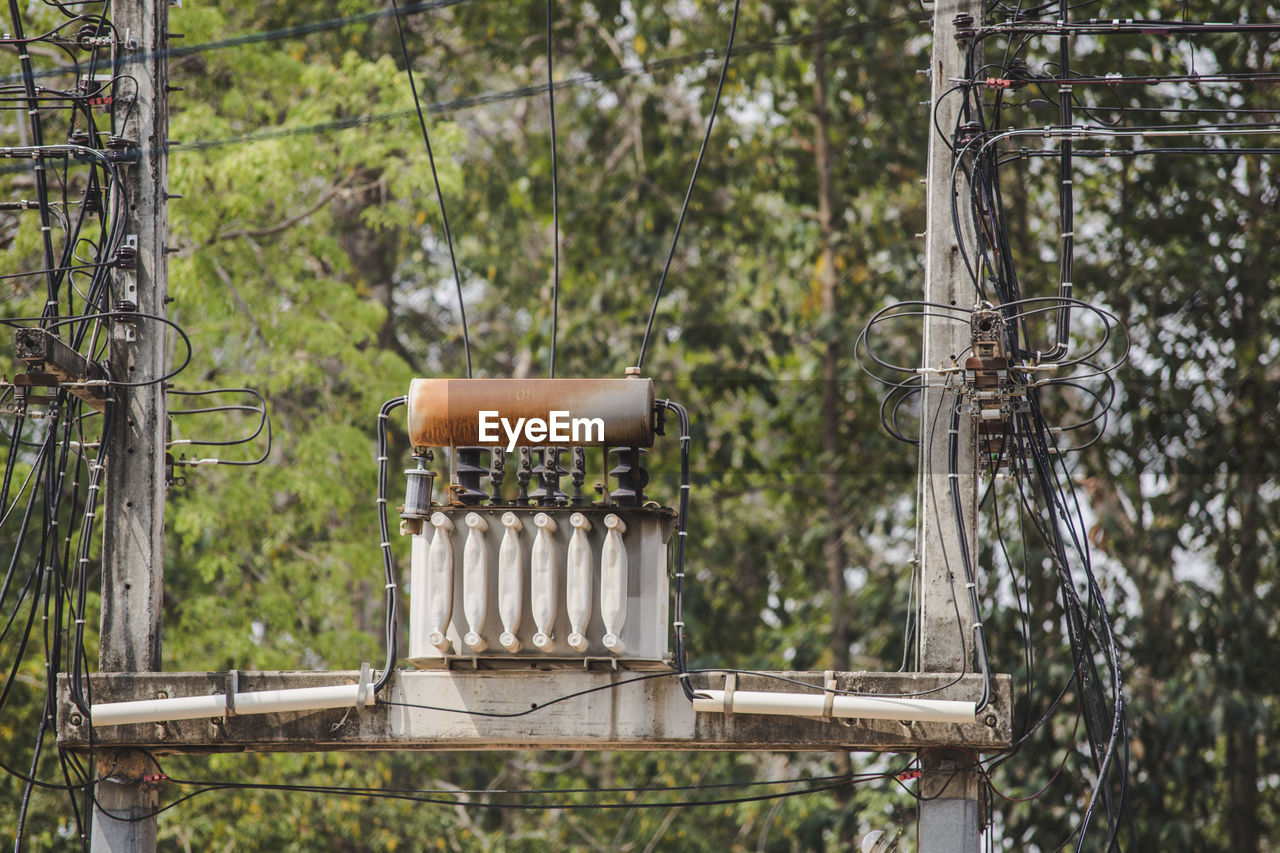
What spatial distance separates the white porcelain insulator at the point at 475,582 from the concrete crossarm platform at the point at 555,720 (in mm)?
293

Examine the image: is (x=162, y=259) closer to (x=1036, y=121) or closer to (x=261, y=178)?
(x=261, y=178)

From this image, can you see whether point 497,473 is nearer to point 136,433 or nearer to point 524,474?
point 524,474

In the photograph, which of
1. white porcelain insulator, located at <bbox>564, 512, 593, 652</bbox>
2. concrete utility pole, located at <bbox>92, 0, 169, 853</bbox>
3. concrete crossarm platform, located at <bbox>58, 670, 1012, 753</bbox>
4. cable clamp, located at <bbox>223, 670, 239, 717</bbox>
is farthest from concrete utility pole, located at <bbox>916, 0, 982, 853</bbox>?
concrete utility pole, located at <bbox>92, 0, 169, 853</bbox>

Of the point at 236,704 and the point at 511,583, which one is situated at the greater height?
the point at 511,583

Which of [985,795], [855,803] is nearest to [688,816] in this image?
[855,803]

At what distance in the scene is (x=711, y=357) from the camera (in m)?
18.6

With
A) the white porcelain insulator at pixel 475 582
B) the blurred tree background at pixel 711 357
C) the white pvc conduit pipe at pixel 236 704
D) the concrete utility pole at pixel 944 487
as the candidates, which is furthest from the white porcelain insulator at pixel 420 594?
the blurred tree background at pixel 711 357

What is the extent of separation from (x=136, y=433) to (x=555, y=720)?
2.52 meters

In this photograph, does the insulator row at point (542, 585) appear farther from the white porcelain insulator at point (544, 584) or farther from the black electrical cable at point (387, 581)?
the black electrical cable at point (387, 581)

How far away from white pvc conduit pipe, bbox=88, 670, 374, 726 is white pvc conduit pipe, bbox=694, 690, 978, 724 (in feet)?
5.36

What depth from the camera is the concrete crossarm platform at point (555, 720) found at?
6727mm

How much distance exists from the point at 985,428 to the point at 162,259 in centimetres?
416

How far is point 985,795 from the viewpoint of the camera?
274 inches

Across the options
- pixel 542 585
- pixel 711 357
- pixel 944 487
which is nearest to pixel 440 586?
pixel 542 585
